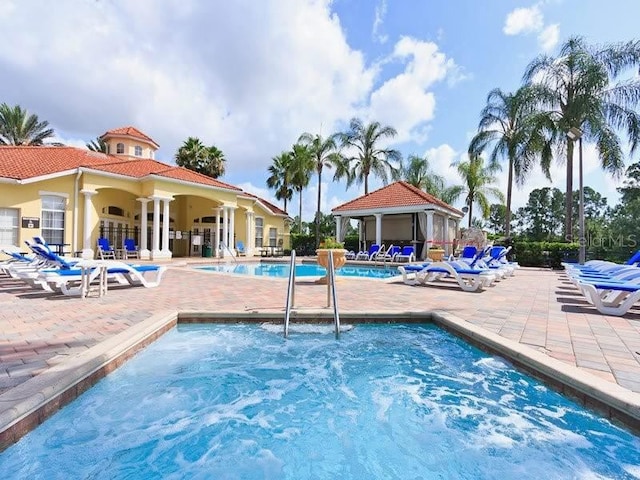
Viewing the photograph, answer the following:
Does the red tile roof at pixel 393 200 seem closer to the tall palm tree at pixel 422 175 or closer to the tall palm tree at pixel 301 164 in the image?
the tall palm tree at pixel 301 164

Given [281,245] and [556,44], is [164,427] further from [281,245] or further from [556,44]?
[281,245]

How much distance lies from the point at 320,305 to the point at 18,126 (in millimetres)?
38573

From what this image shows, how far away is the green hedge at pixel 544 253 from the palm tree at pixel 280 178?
18797 mm

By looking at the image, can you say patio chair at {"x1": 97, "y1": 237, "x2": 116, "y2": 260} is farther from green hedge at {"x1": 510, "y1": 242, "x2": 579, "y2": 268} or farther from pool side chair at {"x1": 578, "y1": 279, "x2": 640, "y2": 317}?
green hedge at {"x1": 510, "y1": 242, "x2": 579, "y2": 268}

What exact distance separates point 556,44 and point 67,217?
27.0 metres

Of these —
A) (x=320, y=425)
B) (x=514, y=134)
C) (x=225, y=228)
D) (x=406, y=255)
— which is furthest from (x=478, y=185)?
(x=320, y=425)

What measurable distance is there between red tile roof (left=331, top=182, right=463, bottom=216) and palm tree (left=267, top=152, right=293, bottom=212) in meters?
8.44

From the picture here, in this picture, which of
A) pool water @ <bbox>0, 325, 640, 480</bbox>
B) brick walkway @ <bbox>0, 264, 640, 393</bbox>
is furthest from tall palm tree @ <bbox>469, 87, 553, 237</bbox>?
pool water @ <bbox>0, 325, 640, 480</bbox>

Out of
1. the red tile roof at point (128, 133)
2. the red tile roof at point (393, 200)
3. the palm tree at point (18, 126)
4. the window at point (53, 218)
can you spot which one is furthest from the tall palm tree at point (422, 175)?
the palm tree at point (18, 126)

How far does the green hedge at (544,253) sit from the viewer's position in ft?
59.7

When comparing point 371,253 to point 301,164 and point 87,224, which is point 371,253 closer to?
point 301,164

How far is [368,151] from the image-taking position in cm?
2731

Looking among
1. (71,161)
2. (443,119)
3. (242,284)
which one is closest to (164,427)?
(242,284)

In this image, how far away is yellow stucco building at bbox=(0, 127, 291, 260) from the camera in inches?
607
